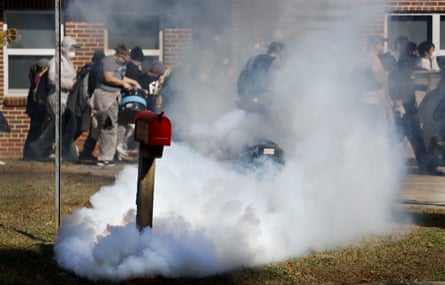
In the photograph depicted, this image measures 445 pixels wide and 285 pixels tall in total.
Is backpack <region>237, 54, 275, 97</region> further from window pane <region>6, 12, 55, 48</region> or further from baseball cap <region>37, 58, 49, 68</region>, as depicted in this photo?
window pane <region>6, 12, 55, 48</region>

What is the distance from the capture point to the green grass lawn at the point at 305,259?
6.66 m

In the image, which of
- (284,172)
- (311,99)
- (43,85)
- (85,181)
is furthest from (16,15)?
(284,172)

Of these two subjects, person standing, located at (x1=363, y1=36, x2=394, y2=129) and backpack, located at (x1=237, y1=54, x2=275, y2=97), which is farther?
person standing, located at (x1=363, y1=36, x2=394, y2=129)

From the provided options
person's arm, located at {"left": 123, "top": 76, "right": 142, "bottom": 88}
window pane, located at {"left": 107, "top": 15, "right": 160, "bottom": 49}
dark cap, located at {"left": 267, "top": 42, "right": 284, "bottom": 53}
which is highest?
window pane, located at {"left": 107, "top": 15, "right": 160, "bottom": 49}

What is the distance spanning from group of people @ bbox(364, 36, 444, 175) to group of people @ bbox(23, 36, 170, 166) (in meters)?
3.12

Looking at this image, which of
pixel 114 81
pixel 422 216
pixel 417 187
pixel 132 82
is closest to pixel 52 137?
pixel 114 81

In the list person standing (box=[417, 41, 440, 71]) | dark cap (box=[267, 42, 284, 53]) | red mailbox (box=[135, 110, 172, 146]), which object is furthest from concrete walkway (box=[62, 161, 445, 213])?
red mailbox (box=[135, 110, 172, 146])

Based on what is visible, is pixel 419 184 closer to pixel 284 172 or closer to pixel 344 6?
pixel 344 6

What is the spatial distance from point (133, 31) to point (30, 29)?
5.11 meters

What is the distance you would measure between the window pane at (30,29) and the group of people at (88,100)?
1.63 ft

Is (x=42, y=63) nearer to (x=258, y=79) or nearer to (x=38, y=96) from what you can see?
(x=38, y=96)

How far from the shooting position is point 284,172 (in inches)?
326

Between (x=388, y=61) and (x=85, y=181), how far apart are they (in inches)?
162

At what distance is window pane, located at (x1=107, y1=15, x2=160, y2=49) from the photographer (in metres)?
10.2
